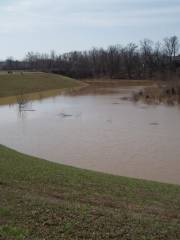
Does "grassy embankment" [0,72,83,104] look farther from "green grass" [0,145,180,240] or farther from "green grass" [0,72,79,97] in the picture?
"green grass" [0,145,180,240]

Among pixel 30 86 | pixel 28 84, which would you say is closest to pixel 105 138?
pixel 30 86

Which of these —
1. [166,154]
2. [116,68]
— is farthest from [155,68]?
[166,154]

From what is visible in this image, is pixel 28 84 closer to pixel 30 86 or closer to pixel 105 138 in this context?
→ pixel 30 86

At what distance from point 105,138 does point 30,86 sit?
35255mm

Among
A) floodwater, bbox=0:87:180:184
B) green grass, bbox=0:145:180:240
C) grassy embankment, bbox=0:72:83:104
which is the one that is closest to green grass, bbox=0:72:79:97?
grassy embankment, bbox=0:72:83:104

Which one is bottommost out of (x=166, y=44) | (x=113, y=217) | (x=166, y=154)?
(x=166, y=154)

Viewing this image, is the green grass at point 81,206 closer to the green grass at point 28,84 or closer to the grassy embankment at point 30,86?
the grassy embankment at point 30,86

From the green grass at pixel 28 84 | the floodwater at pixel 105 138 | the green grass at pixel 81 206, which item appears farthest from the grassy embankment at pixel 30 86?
the green grass at pixel 81 206

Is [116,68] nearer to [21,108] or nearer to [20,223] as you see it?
[21,108]

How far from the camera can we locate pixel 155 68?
8969cm

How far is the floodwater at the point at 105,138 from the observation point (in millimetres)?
13906

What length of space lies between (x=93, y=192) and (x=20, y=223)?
3.21 metres

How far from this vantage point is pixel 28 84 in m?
53.7

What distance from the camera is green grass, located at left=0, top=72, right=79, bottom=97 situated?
47434 mm
